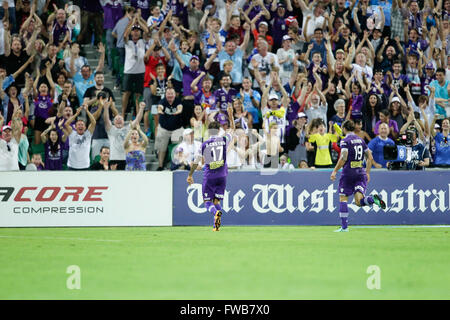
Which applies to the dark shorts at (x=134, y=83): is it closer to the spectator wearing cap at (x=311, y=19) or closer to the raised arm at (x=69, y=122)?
the raised arm at (x=69, y=122)

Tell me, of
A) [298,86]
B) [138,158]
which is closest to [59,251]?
[138,158]

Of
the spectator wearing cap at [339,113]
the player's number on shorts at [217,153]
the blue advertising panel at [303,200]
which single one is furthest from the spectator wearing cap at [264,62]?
the player's number on shorts at [217,153]

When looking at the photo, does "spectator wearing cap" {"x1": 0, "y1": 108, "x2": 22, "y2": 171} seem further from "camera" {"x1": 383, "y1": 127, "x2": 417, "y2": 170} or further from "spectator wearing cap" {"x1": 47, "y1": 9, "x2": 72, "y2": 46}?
"camera" {"x1": 383, "y1": 127, "x2": 417, "y2": 170}

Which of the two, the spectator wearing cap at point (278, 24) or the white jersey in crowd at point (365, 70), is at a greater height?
the spectator wearing cap at point (278, 24)

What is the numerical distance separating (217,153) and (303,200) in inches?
123

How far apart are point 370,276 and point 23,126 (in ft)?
44.6

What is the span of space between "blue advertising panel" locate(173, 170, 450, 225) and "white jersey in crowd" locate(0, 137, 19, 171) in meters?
3.78

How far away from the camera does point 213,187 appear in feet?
57.6

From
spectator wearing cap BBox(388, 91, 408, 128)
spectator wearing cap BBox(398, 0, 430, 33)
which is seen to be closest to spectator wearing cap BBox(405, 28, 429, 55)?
spectator wearing cap BBox(398, 0, 430, 33)

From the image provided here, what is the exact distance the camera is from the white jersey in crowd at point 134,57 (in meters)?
21.8

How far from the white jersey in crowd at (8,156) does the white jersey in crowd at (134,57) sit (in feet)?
13.6

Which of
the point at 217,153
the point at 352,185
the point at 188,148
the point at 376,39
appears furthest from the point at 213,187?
the point at 376,39
